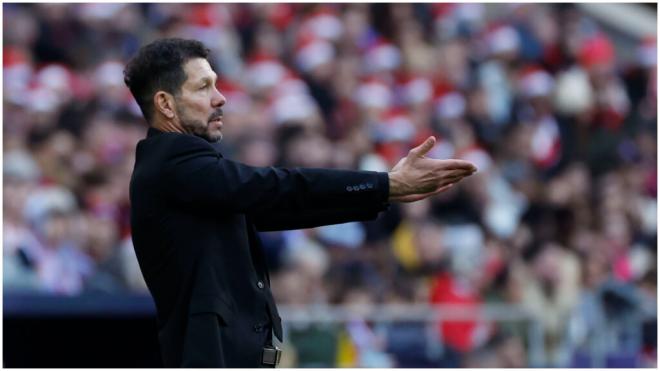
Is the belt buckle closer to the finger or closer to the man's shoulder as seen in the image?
the man's shoulder

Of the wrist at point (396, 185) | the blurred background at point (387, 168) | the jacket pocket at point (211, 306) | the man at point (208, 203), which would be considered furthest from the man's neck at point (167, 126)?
the blurred background at point (387, 168)

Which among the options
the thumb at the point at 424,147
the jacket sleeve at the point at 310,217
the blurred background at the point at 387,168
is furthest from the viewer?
the blurred background at the point at 387,168

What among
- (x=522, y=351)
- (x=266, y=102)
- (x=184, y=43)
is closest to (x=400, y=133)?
(x=266, y=102)

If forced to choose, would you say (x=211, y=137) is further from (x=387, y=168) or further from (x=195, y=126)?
(x=387, y=168)

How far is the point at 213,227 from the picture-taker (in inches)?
156

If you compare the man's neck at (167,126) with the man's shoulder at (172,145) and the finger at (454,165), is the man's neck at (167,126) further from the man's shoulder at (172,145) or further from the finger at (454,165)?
the finger at (454,165)

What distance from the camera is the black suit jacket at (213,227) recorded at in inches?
152

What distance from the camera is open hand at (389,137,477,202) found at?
3826 millimetres

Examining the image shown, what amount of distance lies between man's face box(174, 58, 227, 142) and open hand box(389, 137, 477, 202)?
592 mm

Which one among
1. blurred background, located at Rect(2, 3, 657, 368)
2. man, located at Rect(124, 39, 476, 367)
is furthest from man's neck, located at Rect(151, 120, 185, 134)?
blurred background, located at Rect(2, 3, 657, 368)

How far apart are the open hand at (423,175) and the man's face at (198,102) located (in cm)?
59

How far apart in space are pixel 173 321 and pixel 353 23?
903cm

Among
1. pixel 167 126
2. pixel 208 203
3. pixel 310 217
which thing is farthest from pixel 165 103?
pixel 310 217

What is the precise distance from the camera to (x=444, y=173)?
384 centimetres
